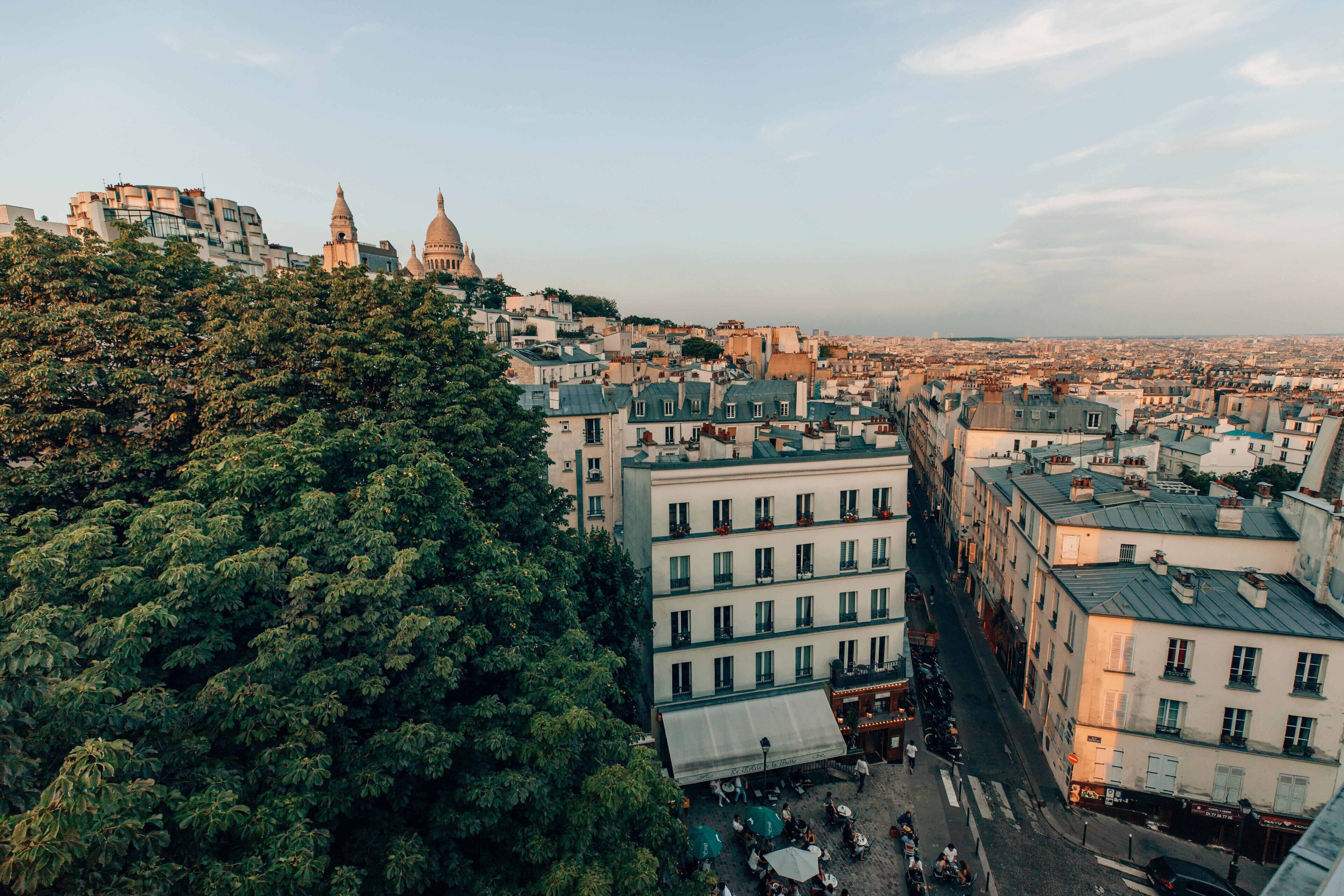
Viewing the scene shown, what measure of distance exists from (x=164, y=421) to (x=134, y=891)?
15.3m

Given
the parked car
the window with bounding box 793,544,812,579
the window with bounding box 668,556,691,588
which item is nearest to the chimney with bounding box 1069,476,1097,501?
the window with bounding box 793,544,812,579

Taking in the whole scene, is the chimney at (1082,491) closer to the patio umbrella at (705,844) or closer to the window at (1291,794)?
the window at (1291,794)

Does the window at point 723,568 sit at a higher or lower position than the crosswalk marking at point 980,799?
higher

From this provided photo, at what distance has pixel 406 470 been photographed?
17.0 metres

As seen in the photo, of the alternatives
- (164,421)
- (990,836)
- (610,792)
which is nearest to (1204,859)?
(990,836)

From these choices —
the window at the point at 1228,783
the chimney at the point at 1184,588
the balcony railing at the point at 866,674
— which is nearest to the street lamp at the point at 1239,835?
the window at the point at 1228,783

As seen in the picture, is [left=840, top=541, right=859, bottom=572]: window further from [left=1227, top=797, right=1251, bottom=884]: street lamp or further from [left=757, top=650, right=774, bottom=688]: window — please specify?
[left=1227, top=797, right=1251, bottom=884]: street lamp

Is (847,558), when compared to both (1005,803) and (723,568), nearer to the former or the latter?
(723,568)

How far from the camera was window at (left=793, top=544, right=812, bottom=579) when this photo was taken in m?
29.3

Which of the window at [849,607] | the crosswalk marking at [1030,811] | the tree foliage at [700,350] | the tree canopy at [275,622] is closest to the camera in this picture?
the tree canopy at [275,622]

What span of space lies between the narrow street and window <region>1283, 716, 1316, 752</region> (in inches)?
181

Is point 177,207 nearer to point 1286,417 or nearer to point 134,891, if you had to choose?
point 134,891

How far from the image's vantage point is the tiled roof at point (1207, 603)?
2317 centimetres

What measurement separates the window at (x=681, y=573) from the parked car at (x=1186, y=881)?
19.3m
